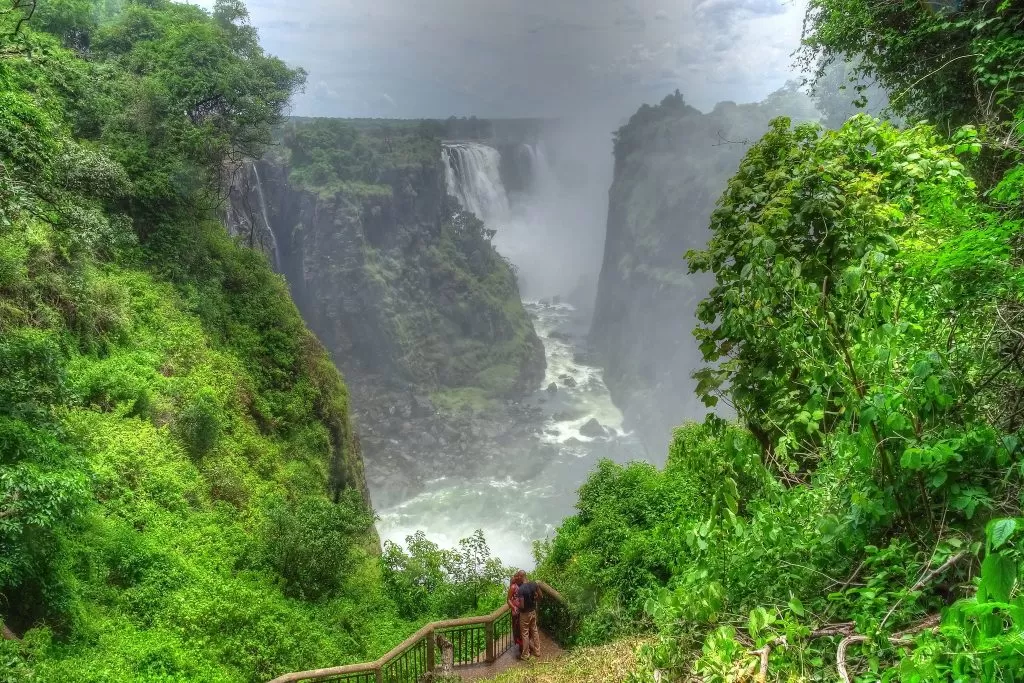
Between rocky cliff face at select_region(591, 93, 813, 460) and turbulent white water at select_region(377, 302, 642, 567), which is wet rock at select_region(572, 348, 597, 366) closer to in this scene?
rocky cliff face at select_region(591, 93, 813, 460)

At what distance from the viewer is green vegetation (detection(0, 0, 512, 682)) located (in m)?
6.64

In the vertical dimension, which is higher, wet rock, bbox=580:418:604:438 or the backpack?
Answer: the backpack

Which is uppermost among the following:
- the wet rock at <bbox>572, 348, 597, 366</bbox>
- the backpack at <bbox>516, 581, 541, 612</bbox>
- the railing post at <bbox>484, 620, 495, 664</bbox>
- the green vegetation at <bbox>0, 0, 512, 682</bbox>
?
the green vegetation at <bbox>0, 0, 512, 682</bbox>

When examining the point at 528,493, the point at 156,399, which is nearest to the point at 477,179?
the point at 528,493

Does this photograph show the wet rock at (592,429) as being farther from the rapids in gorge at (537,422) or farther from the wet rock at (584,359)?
the wet rock at (584,359)

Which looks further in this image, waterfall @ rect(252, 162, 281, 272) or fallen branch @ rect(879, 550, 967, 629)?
waterfall @ rect(252, 162, 281, 272)

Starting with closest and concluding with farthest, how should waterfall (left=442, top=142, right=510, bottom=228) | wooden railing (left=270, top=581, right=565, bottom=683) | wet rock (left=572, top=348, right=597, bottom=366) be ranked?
wooden railing (left=270, top=581, right=565, bottom=683) < waterfall (left=442, top=142, right=510, bottom=228) < wet rock (left=572, top=348, right=597, bottom=366)

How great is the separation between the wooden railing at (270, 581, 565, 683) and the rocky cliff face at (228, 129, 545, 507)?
2716 cm

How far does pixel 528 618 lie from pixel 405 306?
3954 cm

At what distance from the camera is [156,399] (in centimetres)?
1120

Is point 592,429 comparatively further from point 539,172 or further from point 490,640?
point 539,172

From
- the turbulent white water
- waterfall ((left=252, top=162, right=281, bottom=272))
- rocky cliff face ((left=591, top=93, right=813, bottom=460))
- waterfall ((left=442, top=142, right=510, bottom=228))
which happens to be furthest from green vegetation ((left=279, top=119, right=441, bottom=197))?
rocky cliff face ((left=591, top=93, right=813, bottom=460))

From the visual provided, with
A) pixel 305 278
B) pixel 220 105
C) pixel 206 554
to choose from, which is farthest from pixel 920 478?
pixel 305 278

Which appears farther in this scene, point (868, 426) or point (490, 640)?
point (490, 640)
